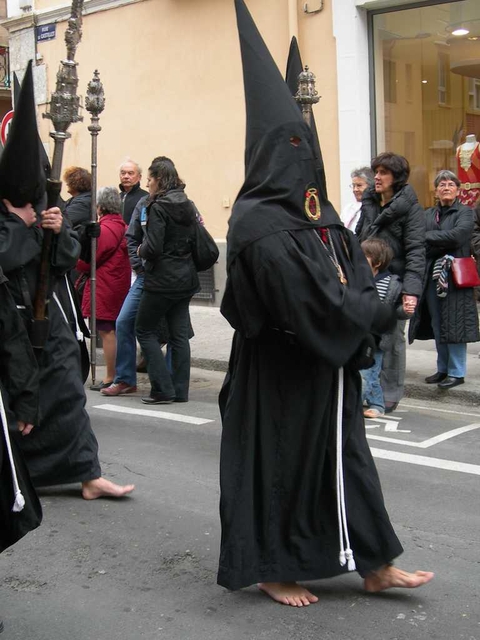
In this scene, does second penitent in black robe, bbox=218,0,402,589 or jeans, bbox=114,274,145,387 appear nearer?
second penitent in black robe, bbox=218,0,402,589

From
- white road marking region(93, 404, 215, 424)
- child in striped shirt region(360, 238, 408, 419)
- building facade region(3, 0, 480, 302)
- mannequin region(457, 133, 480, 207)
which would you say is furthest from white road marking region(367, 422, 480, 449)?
building facade region(3, 0, 480, 302)

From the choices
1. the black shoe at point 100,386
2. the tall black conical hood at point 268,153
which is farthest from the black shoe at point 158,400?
the tall black conical hood at point 268,153

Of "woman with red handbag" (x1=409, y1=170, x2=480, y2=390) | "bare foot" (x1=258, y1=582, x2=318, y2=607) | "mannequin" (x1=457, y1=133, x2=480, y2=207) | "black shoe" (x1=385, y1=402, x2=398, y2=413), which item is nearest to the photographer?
"bare foot" (x1=258, y1=582, x2=318, y2=607)

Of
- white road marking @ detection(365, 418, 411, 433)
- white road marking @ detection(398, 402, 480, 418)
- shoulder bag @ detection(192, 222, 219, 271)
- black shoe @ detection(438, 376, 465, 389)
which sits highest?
shoulder bag @ detection(192, 222, 219, 271)

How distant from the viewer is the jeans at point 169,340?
793 cm

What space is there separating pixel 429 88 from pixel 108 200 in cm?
561

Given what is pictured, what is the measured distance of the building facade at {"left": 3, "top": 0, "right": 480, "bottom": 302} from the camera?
12156 millimetres

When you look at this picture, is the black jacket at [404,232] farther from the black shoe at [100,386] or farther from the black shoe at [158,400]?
the black shoe at [100,386]

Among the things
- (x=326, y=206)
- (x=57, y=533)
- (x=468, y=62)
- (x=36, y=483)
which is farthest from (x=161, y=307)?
(x=468, y=62)

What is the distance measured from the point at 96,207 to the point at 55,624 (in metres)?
5.29

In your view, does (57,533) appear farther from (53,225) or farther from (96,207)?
(96,207)

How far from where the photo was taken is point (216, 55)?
13508mm

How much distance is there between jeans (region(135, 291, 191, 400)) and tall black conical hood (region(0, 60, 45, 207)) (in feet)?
11.2

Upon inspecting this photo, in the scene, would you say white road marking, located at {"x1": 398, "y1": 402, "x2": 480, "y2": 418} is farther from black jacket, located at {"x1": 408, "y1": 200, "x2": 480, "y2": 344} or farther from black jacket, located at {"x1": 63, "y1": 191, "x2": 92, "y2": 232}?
black jacket, located at {"x1": 63, "y1": 191, "x2": 92, "y2": 232}
